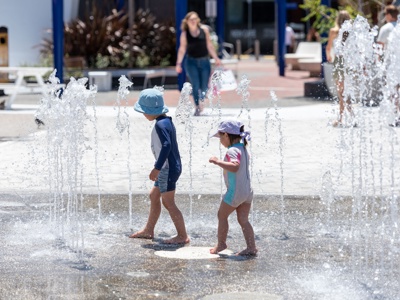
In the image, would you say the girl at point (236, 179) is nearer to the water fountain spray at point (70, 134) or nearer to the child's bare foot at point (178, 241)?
the child's bare foot at point (178, 241)

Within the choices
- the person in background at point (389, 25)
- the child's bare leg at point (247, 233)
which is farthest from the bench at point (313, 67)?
the child's bare leg at point (247, 233)

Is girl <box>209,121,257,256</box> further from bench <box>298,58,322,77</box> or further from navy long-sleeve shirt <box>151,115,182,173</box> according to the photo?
bench <box>298,58,322,77</box>

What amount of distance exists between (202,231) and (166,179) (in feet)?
2.51

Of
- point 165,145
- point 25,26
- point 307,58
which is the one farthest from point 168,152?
point 307,58

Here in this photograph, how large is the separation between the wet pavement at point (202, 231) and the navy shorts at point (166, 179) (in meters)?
0.40

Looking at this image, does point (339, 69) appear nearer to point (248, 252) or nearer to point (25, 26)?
point (248, 252)

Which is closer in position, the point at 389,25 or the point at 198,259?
the point at 198,259

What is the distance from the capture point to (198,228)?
8055 mm

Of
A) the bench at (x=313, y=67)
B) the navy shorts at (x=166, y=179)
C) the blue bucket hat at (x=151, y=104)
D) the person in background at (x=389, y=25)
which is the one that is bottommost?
the bench at (x=313, y=67)

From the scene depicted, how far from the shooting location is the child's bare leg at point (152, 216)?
7.48 metres

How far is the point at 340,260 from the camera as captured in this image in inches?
269

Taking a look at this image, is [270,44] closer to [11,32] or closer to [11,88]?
[11,32]

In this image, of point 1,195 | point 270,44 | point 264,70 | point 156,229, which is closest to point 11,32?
point 264,70

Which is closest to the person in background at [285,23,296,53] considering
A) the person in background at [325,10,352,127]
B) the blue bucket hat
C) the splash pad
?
the person in background at [325,10,352,127]
